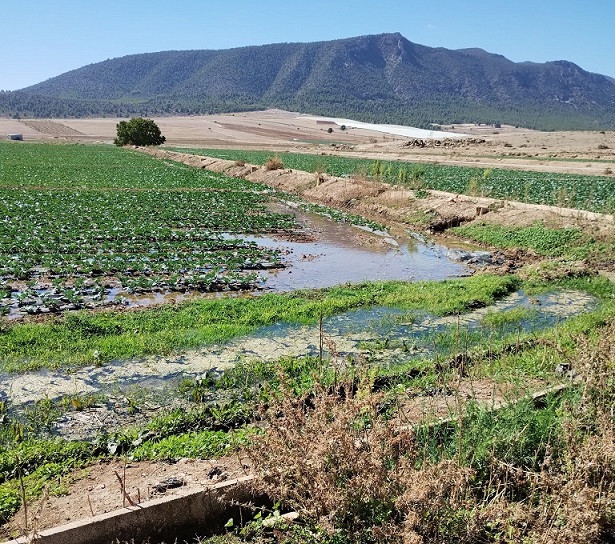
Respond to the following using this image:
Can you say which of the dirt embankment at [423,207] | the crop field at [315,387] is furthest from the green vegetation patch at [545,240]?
the dirt embankment at [423,207]

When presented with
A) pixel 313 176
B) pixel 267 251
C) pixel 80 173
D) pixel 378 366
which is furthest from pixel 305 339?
pixel 80 173

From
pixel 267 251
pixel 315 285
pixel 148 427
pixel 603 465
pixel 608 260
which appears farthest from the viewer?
pixel 267 251

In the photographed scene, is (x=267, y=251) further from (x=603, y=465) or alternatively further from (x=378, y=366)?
(x=603, y=465)

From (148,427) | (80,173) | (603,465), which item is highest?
(80,173)

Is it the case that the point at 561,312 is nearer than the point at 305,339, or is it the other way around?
the point at 305,339

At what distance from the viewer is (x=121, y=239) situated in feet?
56.2

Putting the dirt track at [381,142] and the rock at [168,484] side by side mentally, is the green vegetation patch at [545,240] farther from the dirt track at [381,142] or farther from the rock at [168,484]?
the dirt track at [381,142]

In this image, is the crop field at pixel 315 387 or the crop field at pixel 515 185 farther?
the crop field at pixel 515 185

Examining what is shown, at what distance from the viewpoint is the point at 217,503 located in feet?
15.8

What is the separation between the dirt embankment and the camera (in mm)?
19031

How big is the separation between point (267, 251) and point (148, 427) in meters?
10.4

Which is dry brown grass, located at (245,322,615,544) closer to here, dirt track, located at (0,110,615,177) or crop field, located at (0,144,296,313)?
crop field, located at (0,144,296,313)

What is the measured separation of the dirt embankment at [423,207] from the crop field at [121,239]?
3677 millimetres

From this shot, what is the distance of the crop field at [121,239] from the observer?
12367 mm
